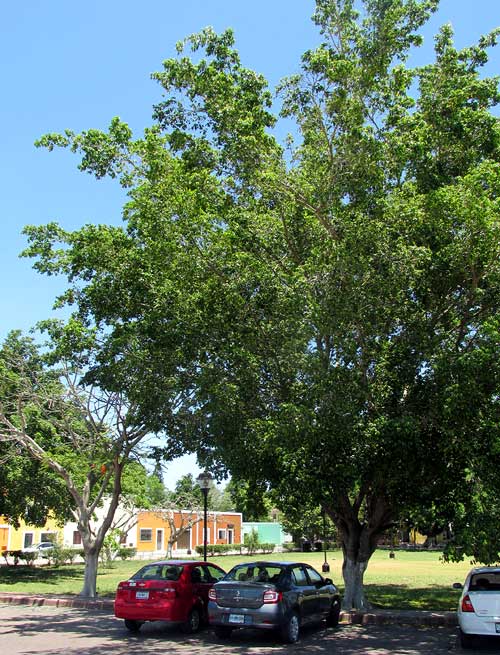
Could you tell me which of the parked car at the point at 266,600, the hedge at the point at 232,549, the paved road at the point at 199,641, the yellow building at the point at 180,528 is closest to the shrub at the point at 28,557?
the yellow building at the point at 180,528

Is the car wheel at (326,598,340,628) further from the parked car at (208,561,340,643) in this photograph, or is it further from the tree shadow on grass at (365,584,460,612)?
the tree shadow on grass at (365,584,460,612)

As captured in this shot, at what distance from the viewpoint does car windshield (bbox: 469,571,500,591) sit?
37.2 feet

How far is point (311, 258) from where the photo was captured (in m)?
13.4

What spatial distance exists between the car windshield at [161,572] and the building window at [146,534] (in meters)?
49.4

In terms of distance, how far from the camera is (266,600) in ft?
38.9

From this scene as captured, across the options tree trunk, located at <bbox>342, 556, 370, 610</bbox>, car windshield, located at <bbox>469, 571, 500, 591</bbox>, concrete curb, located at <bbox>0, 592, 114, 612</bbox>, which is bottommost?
concrete curb, located at <bbox>0, 592, 114, 612</bbox>

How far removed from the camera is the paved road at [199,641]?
36.6ft

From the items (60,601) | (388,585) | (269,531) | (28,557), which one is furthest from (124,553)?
(60,601)

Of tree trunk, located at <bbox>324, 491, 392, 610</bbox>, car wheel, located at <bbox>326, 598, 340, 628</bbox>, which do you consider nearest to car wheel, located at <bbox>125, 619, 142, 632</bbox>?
car wheel, located at <bbox>326, 598, 340, 628</bbox>

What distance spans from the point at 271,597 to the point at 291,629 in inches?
30.5

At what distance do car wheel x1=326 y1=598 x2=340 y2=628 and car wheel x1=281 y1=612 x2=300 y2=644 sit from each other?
215cm

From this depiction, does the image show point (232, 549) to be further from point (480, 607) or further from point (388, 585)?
point (480, 607)

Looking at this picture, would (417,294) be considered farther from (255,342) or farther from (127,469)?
(127,469)

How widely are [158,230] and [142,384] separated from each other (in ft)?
12.3
